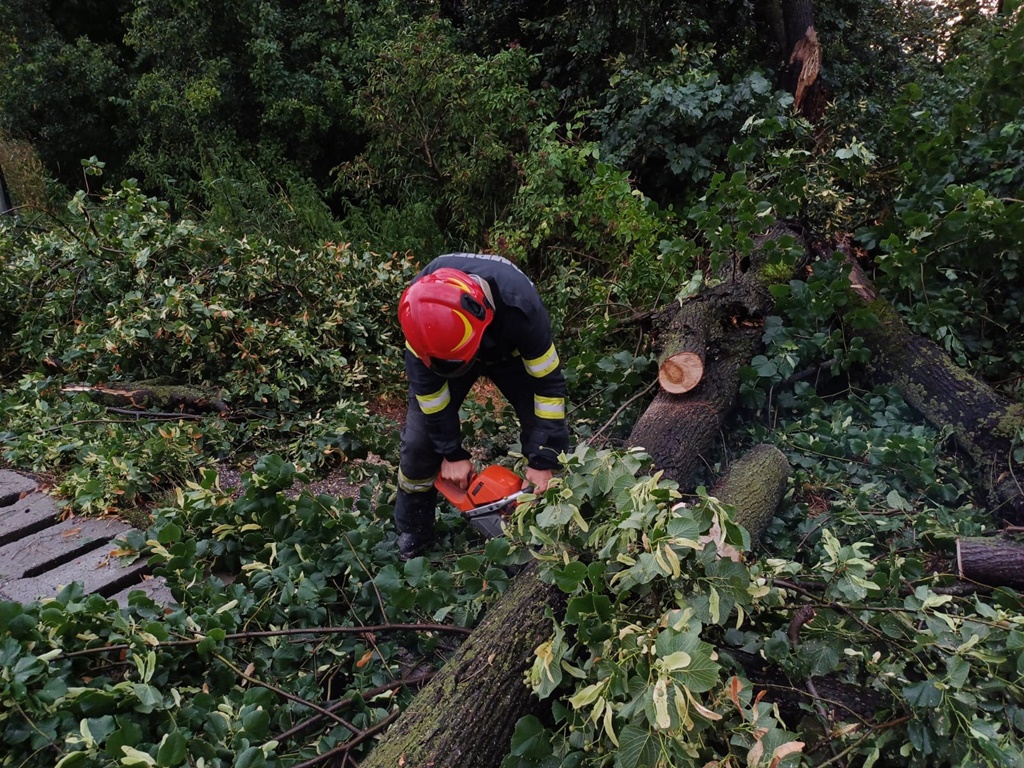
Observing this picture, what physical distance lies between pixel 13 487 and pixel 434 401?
251 cm

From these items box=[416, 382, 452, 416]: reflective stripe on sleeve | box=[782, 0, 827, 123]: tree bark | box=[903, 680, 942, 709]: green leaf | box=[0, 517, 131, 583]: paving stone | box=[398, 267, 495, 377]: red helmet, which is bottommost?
box=[0, 517, 131, 583]: paving stone

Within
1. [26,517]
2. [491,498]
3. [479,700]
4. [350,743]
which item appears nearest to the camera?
[479,700]

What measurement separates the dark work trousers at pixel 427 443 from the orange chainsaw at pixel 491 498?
0.60ft

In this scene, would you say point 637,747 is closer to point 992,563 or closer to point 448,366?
point 448,366

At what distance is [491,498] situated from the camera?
2307 mm

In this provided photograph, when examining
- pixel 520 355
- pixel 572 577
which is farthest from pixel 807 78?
pixel 572 577

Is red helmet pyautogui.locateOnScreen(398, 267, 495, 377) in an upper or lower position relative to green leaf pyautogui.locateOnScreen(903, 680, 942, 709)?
upper

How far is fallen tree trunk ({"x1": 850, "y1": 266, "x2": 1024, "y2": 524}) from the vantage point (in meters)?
2.64

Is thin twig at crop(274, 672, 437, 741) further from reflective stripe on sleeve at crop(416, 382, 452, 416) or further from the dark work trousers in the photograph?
reflective stripe on sleeve at crop(416, 382, 452, 416)

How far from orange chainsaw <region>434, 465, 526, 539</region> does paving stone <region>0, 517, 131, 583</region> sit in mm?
1725

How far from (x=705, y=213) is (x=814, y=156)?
1410 millimetres

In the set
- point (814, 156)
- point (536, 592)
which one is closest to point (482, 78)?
point (814, 156)

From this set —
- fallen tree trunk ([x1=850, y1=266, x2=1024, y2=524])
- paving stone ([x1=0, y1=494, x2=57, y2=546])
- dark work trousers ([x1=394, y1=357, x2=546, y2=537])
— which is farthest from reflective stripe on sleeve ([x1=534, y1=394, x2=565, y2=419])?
paving stone ([x1=0, y1=494, x2=57, y2=546])

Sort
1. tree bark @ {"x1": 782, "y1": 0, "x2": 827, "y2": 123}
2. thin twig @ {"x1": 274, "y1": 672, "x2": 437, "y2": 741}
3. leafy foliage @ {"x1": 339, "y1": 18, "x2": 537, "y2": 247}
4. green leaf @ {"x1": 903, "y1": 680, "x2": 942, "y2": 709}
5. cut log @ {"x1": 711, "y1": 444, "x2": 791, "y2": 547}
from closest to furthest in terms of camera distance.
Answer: green leaf @ {"x1": 903, "y1": 680, "x2": 942, "y2": 709} → thin twig @ {"x1": 274, "y1": 672, "x2": 437, "y2": 741} → cut log @ {"x1": 711, "y1": 444, "x2": 791, "y2": 547} → tree bark @ {"x1": 782, "y1": 0, "x2": 827, "y2": 123} → leafy foliage @ {"x1": 339, "y1": 18, "x2": 537, "y2": 247}
